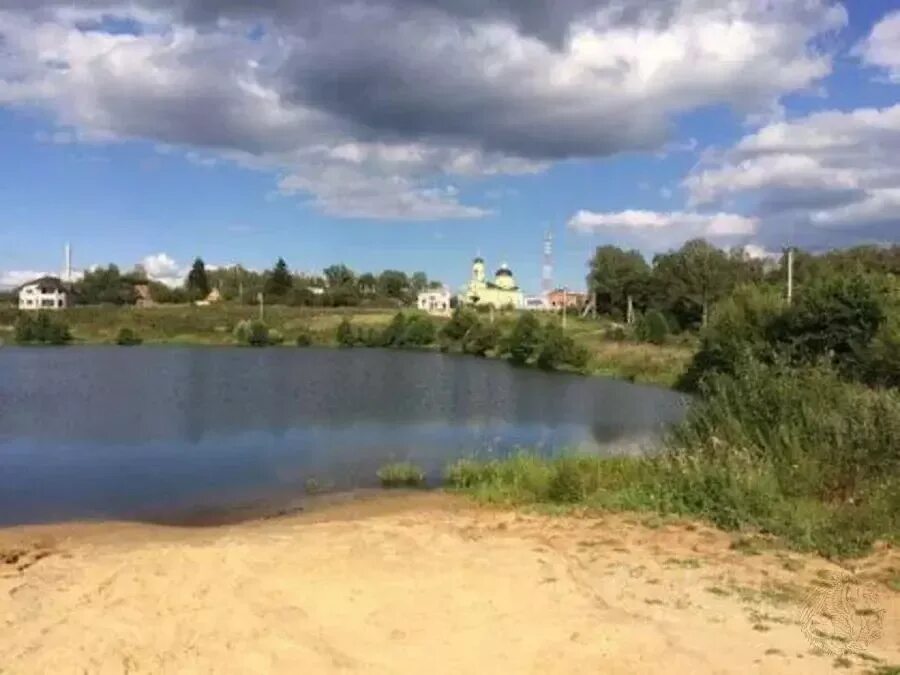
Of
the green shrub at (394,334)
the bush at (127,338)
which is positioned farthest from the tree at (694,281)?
the bush at (127,338)

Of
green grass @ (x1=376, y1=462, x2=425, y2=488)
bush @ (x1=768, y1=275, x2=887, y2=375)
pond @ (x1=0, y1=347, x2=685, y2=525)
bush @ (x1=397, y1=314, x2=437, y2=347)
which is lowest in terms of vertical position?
pond @ (x1=0, y1=347, x2=685, y2=525)

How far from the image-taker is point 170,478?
20.2 m

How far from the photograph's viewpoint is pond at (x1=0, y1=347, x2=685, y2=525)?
19.0 metres

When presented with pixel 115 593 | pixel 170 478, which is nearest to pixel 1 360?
pixel 170 478

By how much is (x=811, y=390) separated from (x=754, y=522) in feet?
11.0

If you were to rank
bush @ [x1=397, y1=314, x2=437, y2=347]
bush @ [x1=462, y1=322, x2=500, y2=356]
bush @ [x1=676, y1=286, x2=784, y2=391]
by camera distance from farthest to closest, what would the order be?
1. bush @ [x1=397, y1=314, x2=437, y2=347]
2. bush @ [x1=462, y1=322, x2=500, y2=356]
3. bush @ [x1=676, y1=286, x2=784, y2=391]

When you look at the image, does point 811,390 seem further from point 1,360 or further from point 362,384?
point 1,360

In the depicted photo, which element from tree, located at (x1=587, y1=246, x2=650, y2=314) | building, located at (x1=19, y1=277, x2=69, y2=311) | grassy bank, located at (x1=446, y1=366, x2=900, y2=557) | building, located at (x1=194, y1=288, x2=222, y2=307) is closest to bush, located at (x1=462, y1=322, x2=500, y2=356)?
tree, located at (x1=587, y1=246, x2=650, y2=314)

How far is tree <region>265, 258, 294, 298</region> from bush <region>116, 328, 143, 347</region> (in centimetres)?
3360

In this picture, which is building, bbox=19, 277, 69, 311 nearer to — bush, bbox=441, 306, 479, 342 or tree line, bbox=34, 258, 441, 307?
tree line, bbox=34, 258, 441, 307

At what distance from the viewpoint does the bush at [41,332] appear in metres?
92.9

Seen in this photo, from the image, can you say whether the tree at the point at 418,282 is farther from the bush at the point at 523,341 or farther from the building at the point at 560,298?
the bush at the point at 523,341

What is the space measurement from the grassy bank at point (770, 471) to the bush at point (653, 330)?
198ft

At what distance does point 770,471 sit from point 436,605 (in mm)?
5938
